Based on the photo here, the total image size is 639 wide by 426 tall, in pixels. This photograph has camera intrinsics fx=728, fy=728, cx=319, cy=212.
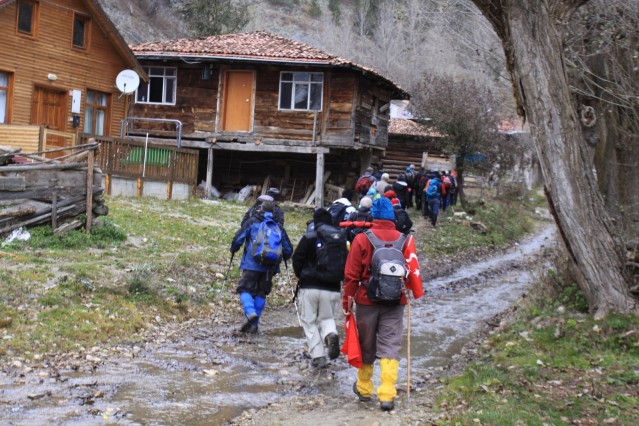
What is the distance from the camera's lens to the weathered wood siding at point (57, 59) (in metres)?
24.4

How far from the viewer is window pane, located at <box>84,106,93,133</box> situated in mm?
27969

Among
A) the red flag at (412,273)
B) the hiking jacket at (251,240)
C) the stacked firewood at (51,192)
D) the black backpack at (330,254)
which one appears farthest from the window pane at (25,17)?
the red flag at (412,273)

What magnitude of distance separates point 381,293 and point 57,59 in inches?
884

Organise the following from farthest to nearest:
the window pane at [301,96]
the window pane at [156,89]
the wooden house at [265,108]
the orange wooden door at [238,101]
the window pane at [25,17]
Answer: the window pane at [156,89], the orange wooden door at [238,101], the window pane at [301,96], the wooden house at [265,108], the window pane at [25,17]

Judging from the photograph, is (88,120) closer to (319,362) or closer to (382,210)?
(319,362)

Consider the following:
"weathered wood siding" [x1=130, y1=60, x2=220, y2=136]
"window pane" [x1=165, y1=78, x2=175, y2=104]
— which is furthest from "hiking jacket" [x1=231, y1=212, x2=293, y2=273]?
"window pane" [x1=165, y1=78, x2=175, y2=104]

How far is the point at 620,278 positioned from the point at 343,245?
3.41 metres

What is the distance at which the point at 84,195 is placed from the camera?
13336 mm

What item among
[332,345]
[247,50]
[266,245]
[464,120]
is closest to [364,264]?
[332,345]

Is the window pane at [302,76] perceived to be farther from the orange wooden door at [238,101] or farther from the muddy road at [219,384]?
the muddy road at [219,384]

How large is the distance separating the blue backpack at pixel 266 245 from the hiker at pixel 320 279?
116 cm

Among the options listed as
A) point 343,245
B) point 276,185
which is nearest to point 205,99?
point 276,185

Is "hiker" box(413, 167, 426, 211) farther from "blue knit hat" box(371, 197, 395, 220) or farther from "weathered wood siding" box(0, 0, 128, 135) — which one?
"blue knit hat" box(371, 197, 395, 220)

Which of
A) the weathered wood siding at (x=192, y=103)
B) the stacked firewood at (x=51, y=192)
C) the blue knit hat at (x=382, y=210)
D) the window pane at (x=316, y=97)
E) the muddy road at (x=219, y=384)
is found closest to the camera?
the muddy road at (x=219, y=384)
